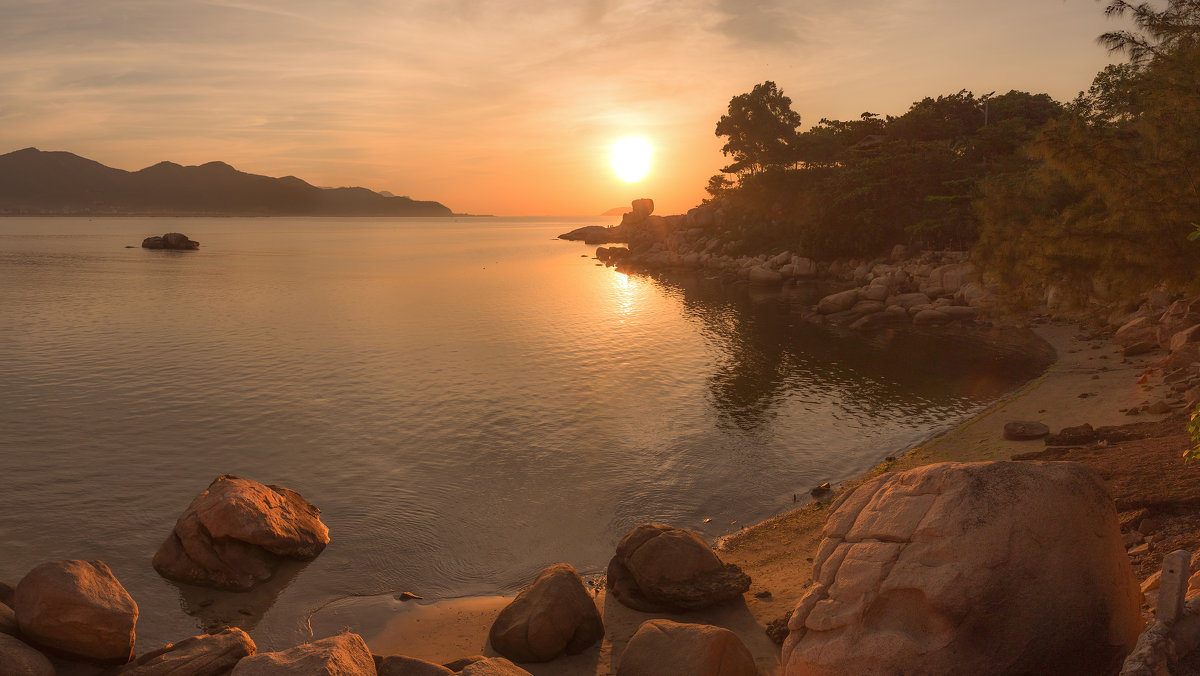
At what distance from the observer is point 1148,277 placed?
19688 mm

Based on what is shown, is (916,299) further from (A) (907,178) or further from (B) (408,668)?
(B) (408,668)

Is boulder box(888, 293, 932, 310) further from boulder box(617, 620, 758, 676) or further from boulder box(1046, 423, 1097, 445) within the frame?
boulder box(617, 620, 758, 676)

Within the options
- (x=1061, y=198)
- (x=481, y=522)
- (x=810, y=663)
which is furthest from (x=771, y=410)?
(x=1061, y=198)

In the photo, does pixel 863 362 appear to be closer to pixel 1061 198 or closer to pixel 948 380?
pixel 948 380

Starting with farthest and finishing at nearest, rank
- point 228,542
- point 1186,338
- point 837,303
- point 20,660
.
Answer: point 837,303, point 1186,338, point 228,542, point 20,660

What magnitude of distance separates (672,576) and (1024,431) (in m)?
13.6

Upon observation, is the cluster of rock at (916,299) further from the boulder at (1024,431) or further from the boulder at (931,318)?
the boulder at (1024,431)

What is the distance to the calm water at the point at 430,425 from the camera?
55.2ft

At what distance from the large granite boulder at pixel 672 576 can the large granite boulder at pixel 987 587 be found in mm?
4062

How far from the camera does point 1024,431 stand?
67.7ft

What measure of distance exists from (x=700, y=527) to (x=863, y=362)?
21298 millimetres

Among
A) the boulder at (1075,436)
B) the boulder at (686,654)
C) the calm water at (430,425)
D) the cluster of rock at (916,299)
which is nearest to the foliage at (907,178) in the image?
the cluster of rock at (916,299)

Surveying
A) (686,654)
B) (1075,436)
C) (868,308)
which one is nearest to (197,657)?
(686,654)

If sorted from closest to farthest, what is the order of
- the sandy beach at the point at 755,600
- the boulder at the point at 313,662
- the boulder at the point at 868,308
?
the boulder at the point at 313,662 → the sandy beach at the point at 755,600 → the boulder at the point at 868,308
